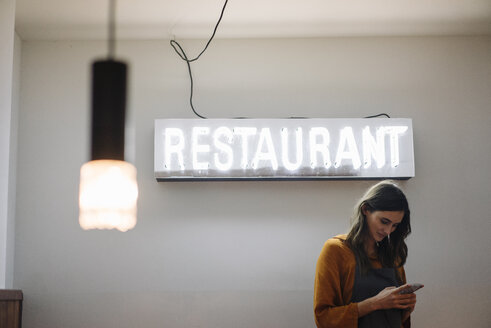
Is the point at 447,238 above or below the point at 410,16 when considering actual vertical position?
below

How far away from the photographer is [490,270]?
4035 mm

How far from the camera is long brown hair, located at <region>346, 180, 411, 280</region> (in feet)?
9.18

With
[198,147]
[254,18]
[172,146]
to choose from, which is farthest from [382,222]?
[254,18]

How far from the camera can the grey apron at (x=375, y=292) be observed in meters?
2.74

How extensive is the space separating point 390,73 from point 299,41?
0.71m

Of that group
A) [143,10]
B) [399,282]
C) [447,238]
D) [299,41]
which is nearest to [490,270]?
[447,238]

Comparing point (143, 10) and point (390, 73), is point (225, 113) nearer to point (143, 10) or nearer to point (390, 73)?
point (143, 10)

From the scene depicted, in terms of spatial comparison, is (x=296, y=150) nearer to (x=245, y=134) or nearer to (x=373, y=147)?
(x=245, y=134)

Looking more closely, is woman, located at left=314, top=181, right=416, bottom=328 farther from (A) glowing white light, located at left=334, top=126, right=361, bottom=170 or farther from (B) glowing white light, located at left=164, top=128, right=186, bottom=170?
(B) glowing white light, located at left=164, top=128, right=186, bottom=170

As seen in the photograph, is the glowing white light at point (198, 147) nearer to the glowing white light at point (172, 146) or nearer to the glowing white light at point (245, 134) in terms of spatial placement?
the glowing white light at point (172, 146)

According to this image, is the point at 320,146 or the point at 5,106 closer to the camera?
the point at 5,106

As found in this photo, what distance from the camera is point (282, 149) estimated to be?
3.93 metres

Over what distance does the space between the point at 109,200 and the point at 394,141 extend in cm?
203

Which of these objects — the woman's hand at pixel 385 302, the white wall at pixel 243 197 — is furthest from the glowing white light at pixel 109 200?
the woman's hand at pixel 385 302
